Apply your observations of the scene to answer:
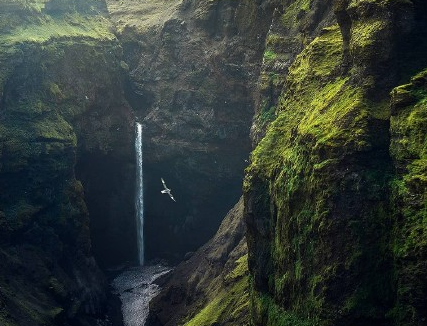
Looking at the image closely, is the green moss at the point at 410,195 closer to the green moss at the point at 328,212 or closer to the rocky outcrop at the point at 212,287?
the green moss at the point at 328,212

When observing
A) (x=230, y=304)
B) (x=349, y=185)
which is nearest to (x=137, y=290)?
(x=230, y=304)

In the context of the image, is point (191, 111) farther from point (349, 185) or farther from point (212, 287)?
point (349, 185)

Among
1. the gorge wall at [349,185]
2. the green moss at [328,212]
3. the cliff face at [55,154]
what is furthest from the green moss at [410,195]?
the cliff face at [55,154]

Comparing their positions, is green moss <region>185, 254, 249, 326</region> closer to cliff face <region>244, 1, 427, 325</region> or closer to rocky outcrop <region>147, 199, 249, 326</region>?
rocky outcrop <region>147, 199, 249, 326</region>

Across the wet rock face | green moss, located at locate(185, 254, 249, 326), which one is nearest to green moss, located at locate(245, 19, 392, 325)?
green moss, located at locate(185, 254, 249, 326)

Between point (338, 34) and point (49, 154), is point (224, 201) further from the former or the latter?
point (338, 34)

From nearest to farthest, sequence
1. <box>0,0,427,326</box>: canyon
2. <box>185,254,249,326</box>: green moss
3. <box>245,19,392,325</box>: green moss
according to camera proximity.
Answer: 1. <box>245,19,392,325</box>: green moss
2. <box>0,0,427,326</box>: canyon
3. <box>185,254,249,326</box>: green moss
